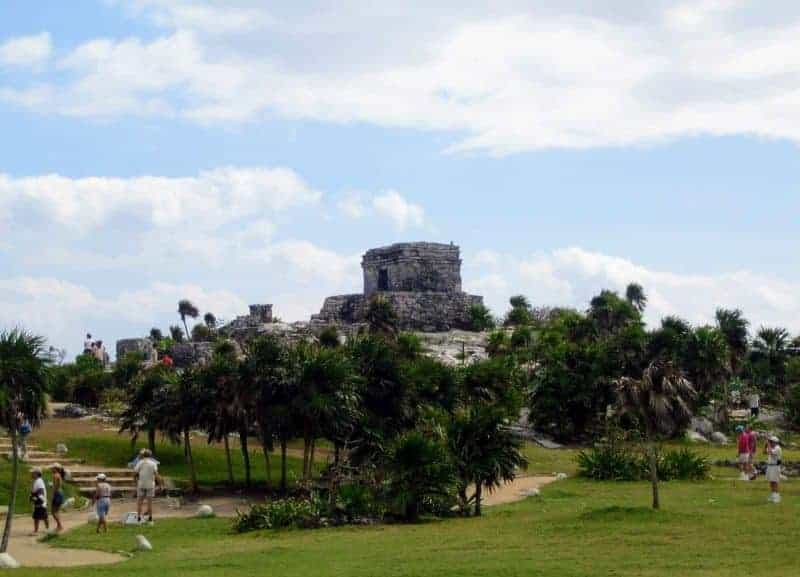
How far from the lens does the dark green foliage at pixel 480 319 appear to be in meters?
75.4

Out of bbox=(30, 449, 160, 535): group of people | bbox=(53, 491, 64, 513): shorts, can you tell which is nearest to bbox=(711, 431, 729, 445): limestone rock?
bbox=(30, 449, 160, 535): group of people

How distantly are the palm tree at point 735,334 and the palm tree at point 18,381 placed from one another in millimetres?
43702

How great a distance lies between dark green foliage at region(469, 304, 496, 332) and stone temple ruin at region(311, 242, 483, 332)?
35 centimetres

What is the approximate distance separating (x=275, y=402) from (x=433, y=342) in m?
38.8

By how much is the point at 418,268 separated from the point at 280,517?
57031mm

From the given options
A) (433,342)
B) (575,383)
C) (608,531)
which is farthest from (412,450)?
(433,342)

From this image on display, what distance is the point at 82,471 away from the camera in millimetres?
29938

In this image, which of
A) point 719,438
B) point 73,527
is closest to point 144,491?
point 73,527

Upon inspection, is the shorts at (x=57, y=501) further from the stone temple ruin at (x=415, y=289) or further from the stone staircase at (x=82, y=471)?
the stone temple ruin at (x=415, y=289)

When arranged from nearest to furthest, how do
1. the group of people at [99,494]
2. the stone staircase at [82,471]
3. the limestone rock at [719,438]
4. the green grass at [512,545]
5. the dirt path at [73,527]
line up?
the green grass at [512,545] < the dirt path at [73,527] < the group of people at [99,494] < the stone staircase at [82,471] < the limestone rock at [719,438]

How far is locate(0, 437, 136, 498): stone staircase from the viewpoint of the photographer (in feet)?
93.6

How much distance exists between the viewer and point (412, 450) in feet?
71.7

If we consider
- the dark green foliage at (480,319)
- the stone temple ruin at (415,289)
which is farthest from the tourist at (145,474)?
the dark green foliage at (480,319)

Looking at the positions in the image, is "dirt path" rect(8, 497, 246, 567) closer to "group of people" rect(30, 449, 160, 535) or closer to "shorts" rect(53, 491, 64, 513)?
"group of people" rect(30, 449, 160, 535)
